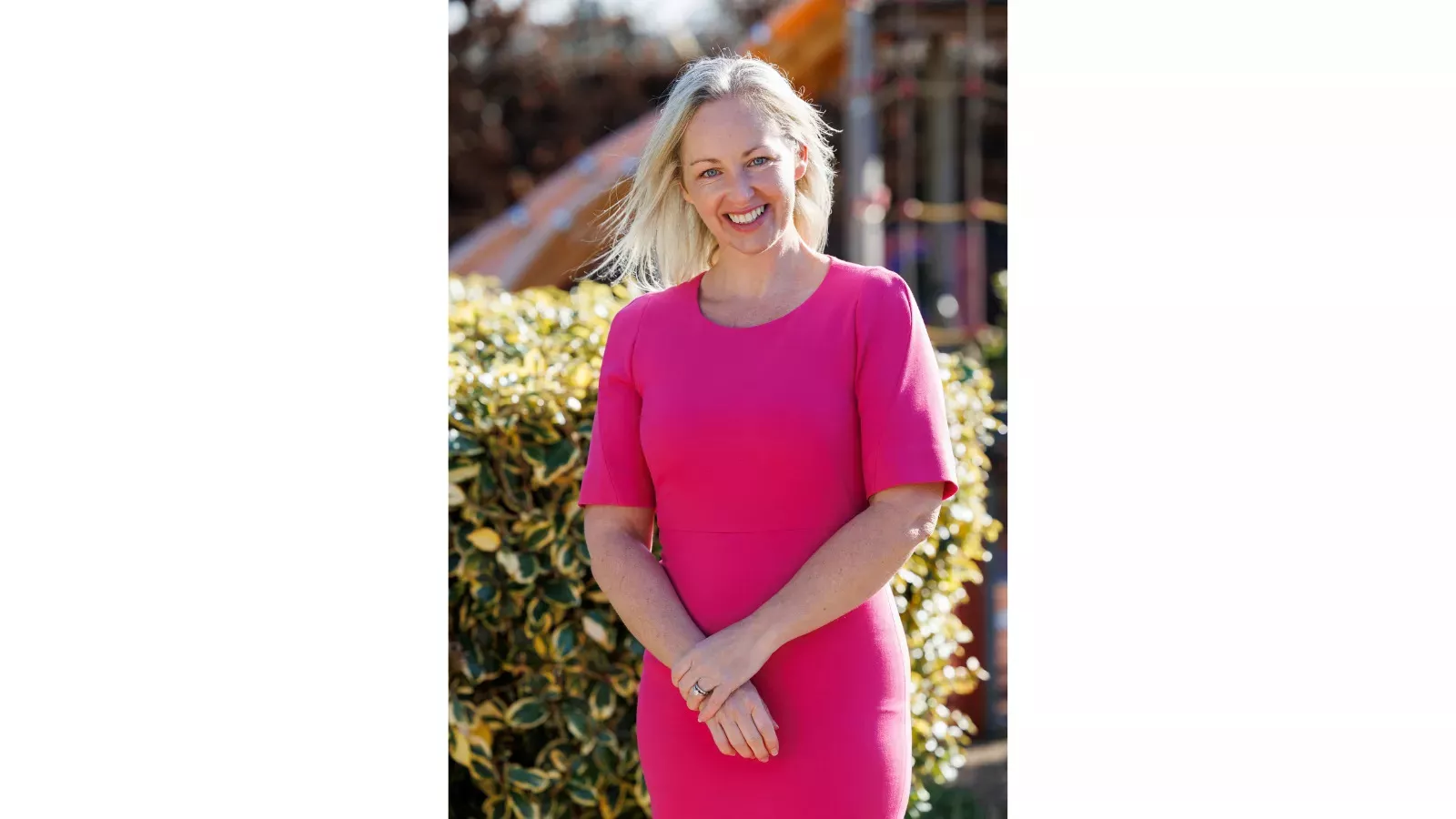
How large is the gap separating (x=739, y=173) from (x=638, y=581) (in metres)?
0.66

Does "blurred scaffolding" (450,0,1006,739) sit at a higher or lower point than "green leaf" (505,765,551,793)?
higher

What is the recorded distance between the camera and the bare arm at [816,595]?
1.97 meters

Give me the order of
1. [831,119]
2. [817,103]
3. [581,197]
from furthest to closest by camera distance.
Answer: [831,119] < [581,197] < [817,103]

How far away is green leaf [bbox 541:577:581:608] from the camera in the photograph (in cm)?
305

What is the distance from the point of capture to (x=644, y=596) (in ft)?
6.81

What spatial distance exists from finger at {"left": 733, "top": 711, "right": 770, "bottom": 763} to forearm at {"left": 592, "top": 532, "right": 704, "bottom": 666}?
13cm

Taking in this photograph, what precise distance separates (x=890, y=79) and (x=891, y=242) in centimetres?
110

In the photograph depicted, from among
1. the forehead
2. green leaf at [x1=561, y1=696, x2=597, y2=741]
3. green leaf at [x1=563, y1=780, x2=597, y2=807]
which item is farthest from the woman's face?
green leaf at [x1=563, y1=780, x2=597, y2=807]

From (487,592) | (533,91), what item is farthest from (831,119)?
(487,592)

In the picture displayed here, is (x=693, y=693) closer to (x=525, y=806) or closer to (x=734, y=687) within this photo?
(x=734, y=687)

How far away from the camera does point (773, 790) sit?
79.4 inches

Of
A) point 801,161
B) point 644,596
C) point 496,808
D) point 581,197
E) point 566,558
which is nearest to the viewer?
point 644,596

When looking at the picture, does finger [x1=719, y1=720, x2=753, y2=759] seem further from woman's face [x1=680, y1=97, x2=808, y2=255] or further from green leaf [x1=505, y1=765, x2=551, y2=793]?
green leaf [x1=505, y1=765, x2=551, y2=793]
